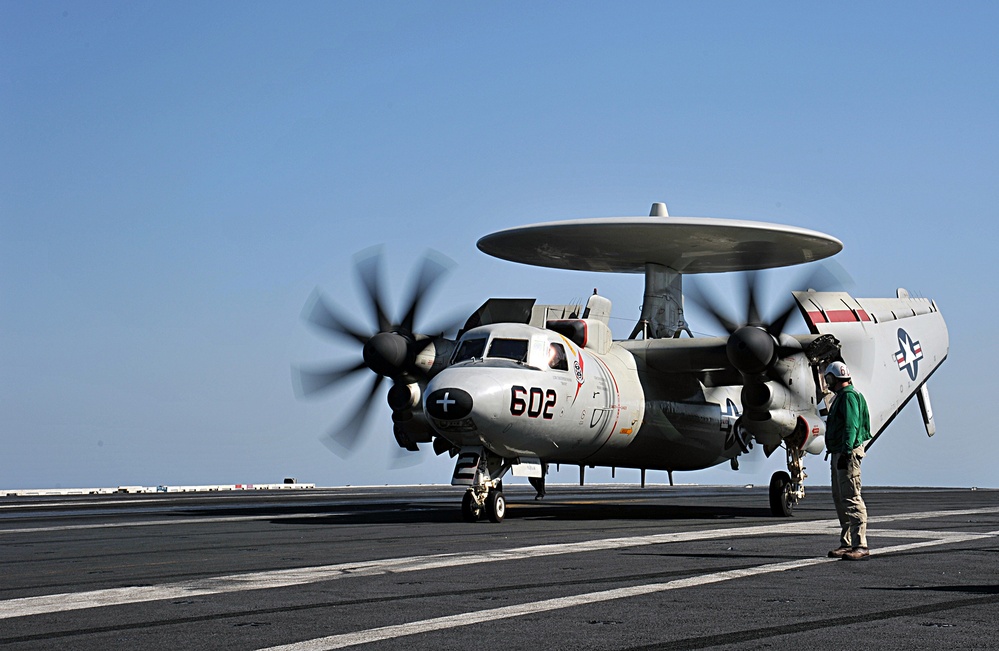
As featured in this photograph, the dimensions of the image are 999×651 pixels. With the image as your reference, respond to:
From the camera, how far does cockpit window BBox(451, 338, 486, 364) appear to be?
22.9 metres

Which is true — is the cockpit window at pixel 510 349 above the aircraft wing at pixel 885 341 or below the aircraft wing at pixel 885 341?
below

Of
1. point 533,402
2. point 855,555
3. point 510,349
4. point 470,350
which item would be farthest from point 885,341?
point 855,555

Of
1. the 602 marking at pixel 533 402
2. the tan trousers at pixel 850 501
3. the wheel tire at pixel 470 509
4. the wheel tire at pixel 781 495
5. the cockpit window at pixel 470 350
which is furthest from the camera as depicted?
the wheel tire at pixel 781 495

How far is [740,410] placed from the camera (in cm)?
3219

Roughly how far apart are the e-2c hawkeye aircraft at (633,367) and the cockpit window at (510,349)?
3cm

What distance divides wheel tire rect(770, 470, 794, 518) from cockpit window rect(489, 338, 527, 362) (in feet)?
26.3

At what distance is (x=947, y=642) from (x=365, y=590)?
539 centimetres

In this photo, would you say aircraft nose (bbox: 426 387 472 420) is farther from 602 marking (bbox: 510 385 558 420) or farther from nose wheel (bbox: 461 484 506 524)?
nose wheel (bbox: 461 484 506 524)

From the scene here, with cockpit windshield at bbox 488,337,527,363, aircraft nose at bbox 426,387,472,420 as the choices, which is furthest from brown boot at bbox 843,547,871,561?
cockpit windshield at bbox 488,337,527,363

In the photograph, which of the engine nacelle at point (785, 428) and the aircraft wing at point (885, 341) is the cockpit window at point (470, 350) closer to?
the engine nacelle at point (785, 428)

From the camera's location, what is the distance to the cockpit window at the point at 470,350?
75.1 ft

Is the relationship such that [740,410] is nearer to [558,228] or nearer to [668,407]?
[668,407]

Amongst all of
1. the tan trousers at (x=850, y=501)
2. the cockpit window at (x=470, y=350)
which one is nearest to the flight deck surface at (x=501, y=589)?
the tan trousers at (x=850, y=501)

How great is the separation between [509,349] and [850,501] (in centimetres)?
1014
